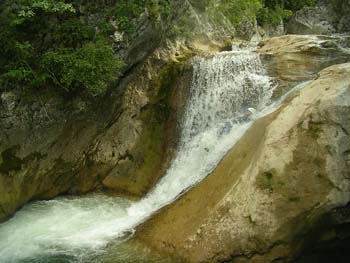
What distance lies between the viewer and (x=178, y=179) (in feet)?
33.6

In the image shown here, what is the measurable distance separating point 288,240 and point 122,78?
5.94m

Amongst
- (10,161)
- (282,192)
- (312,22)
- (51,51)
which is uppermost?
(51,51)

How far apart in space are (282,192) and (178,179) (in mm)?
3488

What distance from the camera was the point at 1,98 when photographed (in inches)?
371

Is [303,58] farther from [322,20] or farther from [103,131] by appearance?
[322,20]

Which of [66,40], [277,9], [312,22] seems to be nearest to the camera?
[66,40]

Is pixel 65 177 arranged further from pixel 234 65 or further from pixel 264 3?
pixel 264 3

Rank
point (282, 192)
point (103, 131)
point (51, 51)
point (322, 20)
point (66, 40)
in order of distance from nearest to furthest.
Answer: point (282, 192)
point (51, 51)
point (66, 40)
point (103, 131)
point (322, 20)

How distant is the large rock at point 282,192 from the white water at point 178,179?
143 centimetres

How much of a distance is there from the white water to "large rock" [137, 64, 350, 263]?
1431mm

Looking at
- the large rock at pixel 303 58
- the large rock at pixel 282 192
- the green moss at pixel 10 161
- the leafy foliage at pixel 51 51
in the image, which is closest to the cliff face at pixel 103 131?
the green moss at pixel 10 161

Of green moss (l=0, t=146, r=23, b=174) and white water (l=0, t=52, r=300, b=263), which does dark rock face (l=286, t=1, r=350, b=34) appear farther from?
green moss (l=0, t=146, r=23, b=174)

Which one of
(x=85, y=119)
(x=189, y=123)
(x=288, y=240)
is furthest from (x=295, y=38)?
(x=288, y=240)

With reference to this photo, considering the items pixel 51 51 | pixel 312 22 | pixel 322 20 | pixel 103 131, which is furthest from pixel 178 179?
pixel 322 20
